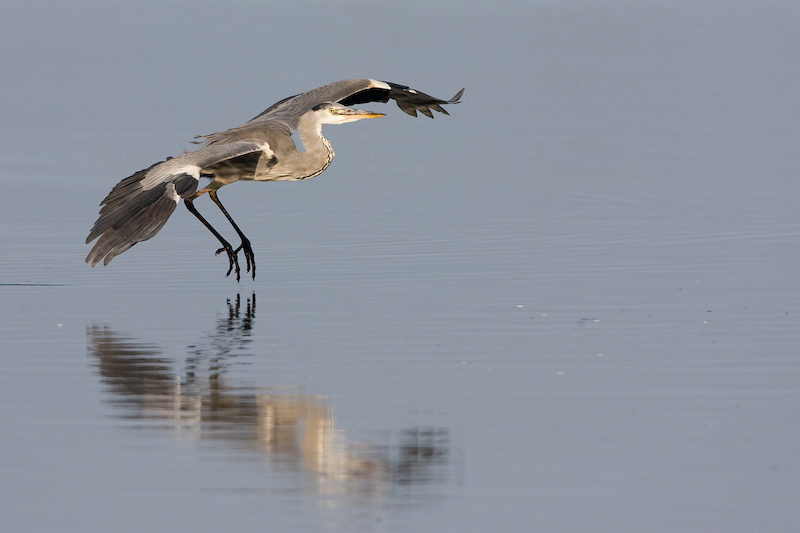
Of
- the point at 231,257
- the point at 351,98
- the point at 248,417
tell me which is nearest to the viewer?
the point at 248,417

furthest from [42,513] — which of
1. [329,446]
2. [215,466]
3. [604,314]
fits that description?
[604,314]

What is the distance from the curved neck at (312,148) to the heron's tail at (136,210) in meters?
3.03

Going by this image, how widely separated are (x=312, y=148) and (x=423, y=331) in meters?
4.28

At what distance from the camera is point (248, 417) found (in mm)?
8820

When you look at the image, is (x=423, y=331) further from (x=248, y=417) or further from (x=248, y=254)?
(x=248, y=254)

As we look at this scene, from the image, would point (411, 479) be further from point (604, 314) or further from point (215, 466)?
point (604, 314)

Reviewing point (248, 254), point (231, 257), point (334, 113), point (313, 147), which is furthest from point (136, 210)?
point (334, 113)

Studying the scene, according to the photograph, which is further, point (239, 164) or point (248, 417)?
point (239, 164)

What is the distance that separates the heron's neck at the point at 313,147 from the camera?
14.9 m

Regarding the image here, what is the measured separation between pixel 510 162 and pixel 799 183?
410cm

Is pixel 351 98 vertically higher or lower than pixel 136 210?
higher

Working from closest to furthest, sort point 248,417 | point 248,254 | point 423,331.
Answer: point 248,417 < point 423,331 < point 248,254

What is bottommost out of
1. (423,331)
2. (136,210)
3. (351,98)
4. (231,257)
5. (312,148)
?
(423,331)

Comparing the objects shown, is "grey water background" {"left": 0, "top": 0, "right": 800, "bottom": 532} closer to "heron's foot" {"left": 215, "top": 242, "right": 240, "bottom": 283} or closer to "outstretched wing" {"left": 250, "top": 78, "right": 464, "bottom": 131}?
"heron's foot" {"left": 215, "top": 242, "right": 240, "bottom": 283}
